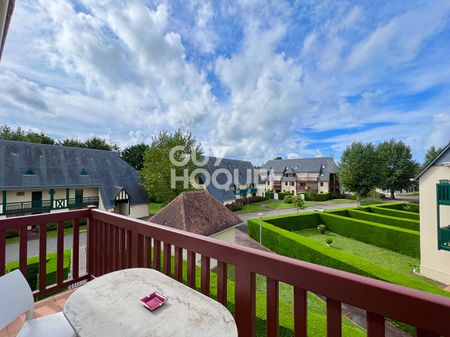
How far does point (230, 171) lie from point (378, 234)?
68.2 feet

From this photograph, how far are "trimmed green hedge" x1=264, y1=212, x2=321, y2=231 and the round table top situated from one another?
1317 centimetres

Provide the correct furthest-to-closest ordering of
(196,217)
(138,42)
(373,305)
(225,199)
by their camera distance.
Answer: (225,199), (196,217), (138,42), (373,305)

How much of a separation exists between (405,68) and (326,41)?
3.56m

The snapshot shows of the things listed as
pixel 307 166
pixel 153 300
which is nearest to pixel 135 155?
pixel 307 166

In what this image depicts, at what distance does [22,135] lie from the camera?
26500 millimetres

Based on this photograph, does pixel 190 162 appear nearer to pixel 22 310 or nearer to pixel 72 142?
pixel 22 310

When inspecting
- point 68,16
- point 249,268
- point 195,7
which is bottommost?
point 249,268

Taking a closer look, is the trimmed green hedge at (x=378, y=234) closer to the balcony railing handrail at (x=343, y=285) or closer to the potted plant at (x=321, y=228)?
the potted plant at (x=321, y=228)

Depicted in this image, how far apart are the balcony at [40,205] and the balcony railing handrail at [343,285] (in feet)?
63.8

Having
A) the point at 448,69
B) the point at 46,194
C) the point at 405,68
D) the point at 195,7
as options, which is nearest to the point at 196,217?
the point at 195,7

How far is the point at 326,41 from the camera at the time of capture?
23.0 ft

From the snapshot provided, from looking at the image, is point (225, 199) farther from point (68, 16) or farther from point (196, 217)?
point (68, 16)

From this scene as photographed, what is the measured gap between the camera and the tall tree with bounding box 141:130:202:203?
18.8 m

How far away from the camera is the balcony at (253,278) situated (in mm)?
878
